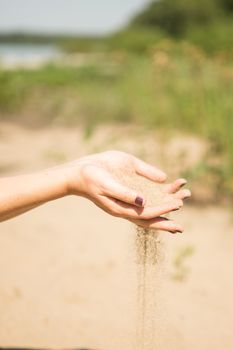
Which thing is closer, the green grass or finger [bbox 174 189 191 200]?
finger [bbox 174 189 191 200]

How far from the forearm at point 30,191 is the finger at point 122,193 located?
0.18 m

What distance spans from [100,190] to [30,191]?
→ 0.77ft

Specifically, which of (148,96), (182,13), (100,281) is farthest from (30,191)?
(182,13)

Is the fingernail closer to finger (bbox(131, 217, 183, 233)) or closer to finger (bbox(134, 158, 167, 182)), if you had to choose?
finger (bbox(131, 217, 183, 233))

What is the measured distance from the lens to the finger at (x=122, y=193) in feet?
4.87

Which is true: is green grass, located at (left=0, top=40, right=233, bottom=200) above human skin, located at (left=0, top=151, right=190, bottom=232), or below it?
above

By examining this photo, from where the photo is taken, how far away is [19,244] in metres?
3.28

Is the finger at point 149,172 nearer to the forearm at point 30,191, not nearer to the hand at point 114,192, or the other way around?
the hand at point 114,192

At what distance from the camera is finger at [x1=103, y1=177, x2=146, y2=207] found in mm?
1483

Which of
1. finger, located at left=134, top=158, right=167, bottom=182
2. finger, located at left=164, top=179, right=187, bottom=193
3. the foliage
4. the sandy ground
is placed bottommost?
the sandy ground

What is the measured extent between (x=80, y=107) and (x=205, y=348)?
6.37 metres

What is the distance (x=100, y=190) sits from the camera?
1.56 metres

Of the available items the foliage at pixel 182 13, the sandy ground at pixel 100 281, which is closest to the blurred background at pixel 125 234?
the sandy ground at pixel 100 281

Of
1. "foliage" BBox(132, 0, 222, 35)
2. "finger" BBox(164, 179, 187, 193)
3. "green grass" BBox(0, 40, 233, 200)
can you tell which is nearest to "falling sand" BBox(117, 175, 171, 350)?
"finger" BBox(164, 179, 187, 193)
